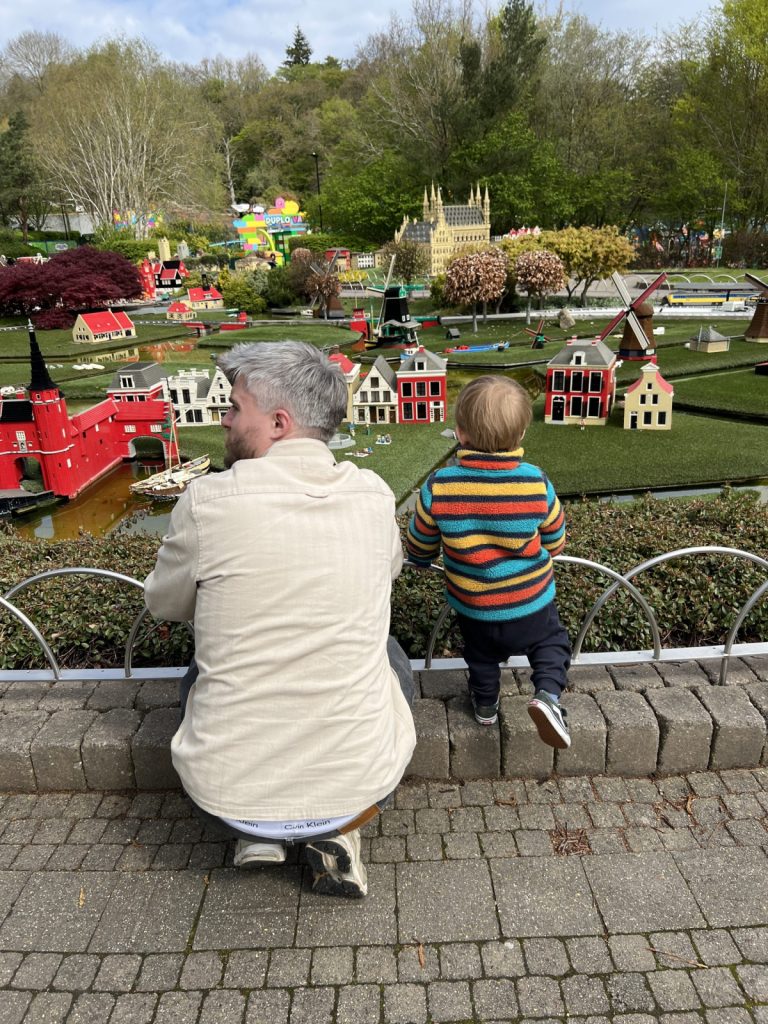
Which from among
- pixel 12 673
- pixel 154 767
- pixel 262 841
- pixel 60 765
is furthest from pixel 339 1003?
pixel 12 673

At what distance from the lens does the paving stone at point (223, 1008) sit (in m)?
2.41

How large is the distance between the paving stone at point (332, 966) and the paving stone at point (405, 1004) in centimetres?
15

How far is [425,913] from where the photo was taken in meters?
2.79

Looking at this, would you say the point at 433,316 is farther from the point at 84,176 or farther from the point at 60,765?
the point at 84,176

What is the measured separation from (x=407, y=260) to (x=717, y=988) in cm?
3473

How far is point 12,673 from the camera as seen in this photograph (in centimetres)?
397

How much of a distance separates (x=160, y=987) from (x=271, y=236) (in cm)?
5474

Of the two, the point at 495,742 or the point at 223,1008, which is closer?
the point at 223,1008

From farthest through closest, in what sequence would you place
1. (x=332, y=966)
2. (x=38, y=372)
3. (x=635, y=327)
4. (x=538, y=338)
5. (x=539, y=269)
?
(x=539, y=269)
(x=538, y=338)
(x=635, y=327)
(x=38, y=372)
(x=332, y=966)

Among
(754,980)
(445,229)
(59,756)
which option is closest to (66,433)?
(59,756)

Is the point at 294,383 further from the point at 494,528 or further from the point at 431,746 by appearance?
the point at 431,746

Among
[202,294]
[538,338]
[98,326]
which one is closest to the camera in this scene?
[538,338]

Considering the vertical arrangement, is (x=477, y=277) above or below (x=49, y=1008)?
above

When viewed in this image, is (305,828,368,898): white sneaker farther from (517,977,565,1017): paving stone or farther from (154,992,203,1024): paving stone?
(517,977,565,1017): paving stone
